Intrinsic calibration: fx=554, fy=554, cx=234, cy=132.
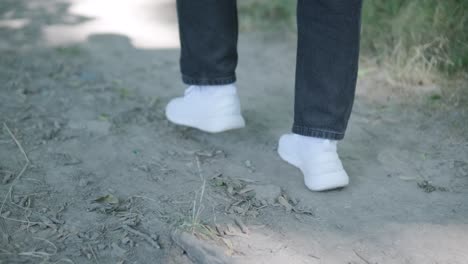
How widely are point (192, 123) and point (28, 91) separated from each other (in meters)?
0.81

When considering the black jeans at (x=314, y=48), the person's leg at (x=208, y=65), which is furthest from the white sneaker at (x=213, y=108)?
the black jeans at (x=314, y=48)

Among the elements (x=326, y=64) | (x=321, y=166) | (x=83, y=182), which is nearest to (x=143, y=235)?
(x=83, y=182)

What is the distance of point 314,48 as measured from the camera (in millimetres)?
1437

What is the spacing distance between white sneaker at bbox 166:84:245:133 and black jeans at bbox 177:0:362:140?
0.13 metres

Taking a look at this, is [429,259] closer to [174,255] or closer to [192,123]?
[174,255]

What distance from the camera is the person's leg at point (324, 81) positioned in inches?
54.9

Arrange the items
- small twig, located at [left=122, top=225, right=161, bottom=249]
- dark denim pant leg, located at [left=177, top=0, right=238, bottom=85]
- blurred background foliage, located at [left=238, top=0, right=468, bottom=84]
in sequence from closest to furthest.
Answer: small twig, located at [left=122, top=225, right=161, bottom=249]
dark denim pant leg, located at [left=177, top=0, right=238, bottom=85]
blurred background foliage, located at [left=238, top=0, right=468, bottom=84]

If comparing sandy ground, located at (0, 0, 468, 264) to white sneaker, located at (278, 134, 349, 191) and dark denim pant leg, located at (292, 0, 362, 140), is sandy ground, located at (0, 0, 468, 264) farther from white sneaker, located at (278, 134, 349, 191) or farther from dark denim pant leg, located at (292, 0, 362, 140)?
dark denim pant leg, located at (292, 0, 362, 140)

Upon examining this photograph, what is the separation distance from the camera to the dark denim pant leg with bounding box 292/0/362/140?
1389mm

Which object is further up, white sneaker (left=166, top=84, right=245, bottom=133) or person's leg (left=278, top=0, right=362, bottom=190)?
person's leg (left=278, top=0, right=362, bottom=190)

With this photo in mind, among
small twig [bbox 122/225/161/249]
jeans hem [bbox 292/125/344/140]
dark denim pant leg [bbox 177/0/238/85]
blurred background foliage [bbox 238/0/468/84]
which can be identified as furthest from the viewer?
blurred background foliage [bbox 238/0/468/84]

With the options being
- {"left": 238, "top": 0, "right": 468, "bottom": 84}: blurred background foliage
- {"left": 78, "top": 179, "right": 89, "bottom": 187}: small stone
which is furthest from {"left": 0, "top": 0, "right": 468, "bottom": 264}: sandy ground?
{"left": 238, "top": 0, "right": 468, "bottom": 84}: blurred background foliage

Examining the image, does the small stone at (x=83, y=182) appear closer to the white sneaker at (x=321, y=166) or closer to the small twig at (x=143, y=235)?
the small twig at (x=143, y=235)

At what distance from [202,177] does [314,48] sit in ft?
1.72
